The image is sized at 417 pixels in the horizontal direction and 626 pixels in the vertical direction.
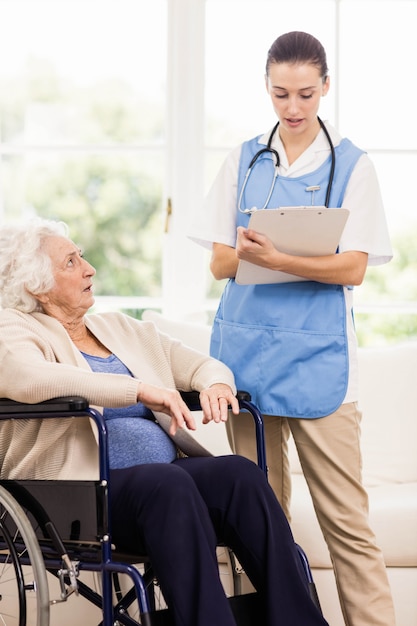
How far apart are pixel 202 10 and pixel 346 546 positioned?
212 centimetres

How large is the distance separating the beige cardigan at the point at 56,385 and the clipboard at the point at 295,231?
24 cm

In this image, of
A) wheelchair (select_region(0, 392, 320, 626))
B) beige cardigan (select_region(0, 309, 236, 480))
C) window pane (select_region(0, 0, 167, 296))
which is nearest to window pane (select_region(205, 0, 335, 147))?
window pane (select_region(0, 0, 167, 296))

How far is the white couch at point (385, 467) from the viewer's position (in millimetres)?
2572

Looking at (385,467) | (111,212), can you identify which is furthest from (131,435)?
(111,212)

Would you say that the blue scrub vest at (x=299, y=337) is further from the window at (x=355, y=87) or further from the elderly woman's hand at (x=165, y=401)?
the window at (x=355, y=87)

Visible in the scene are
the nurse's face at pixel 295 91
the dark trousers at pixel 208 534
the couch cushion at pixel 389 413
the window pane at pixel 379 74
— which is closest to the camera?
the dark trousers at pixel 208 534

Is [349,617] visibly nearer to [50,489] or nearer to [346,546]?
[346,546]

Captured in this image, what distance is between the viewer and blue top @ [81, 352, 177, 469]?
205 cm

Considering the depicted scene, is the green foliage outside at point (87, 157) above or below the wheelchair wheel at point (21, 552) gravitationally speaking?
above

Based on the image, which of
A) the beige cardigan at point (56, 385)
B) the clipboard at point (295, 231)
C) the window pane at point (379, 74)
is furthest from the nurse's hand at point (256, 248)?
the window pane at point (379, 74)

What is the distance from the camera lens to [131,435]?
6.82 ft

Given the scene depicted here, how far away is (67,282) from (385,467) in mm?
1290

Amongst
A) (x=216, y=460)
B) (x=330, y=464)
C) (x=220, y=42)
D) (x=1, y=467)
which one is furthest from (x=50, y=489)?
(x=220, y=42)

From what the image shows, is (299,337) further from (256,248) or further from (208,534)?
(208,534)
